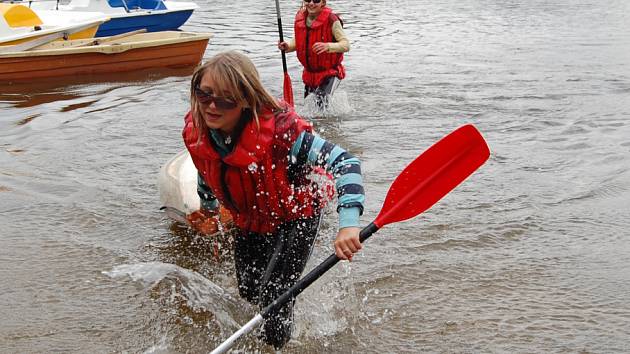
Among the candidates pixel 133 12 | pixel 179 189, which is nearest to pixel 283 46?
pixel 179 189

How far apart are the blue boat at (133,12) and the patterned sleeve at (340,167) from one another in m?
11.8

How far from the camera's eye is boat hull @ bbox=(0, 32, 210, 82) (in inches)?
442

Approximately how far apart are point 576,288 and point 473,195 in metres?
1.84

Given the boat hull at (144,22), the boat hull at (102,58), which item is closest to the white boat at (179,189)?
the boat hull at (102,58)

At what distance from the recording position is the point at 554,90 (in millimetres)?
10492

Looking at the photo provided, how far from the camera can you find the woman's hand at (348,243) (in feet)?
9.92

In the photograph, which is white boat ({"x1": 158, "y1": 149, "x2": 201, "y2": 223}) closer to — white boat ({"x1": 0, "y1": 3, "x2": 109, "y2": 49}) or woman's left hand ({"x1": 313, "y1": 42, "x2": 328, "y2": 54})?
woman's left hand ({"x1": 313, "y1": 42, "x2": 328, "y2": 54})

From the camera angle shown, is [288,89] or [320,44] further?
[320,44]

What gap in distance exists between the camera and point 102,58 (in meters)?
11.9

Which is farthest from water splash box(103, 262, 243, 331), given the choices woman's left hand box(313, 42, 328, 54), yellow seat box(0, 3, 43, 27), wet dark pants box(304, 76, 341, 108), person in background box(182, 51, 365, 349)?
yellow seat box(0, 3, 43, 27)

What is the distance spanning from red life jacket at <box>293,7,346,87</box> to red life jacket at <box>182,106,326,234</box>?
16.5 feet

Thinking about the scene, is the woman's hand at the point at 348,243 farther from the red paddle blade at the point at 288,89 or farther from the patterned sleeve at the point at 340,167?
the red paddle blade at the point at 288,89

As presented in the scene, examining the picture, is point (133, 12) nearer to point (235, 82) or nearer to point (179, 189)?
point (179, 189)

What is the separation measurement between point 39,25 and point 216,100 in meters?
9.96
